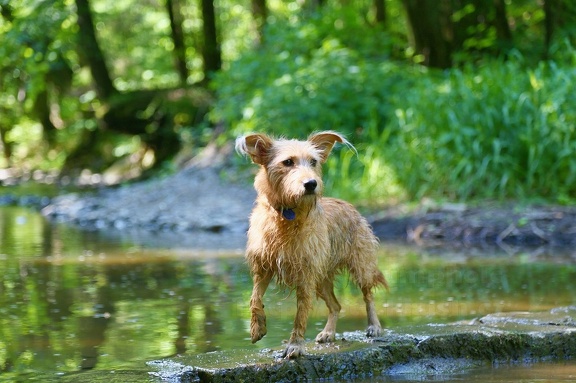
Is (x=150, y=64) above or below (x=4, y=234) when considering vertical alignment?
above

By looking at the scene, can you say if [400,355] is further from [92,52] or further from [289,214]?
[92,52]

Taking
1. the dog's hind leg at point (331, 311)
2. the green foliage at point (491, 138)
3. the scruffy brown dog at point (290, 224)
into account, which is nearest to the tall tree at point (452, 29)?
the green foliage at point (491, 138)

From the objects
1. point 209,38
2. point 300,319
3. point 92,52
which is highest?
point 209,38

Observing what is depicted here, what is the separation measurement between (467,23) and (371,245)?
1570cm

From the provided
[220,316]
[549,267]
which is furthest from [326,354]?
[549,267]

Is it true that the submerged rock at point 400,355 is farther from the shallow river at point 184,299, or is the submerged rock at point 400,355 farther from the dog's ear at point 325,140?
the dog's ear at point 325,140

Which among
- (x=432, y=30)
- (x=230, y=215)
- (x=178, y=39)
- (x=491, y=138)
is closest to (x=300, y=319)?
(x=491, y=138)

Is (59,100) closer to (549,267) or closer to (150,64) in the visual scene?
(150,64)

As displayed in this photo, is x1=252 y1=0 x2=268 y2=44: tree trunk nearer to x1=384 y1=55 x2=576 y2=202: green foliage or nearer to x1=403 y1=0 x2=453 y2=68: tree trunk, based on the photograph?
x1=403 y1=0 x2=453 y2=68: tree trunk

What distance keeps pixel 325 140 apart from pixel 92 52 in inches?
887

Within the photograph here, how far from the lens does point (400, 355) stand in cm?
600

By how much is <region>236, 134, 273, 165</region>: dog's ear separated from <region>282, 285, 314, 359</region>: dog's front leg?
0.86 metres

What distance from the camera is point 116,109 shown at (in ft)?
87.4

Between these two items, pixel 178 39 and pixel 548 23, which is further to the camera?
pixel 178 39
